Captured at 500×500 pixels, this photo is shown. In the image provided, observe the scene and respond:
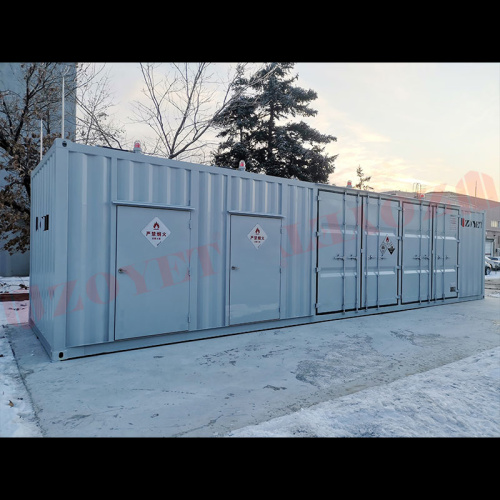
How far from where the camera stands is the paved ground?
10.0ft

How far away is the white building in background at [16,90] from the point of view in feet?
44.1

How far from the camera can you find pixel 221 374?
4219 mm

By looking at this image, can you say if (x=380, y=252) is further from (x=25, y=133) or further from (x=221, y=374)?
(x=25, y=133)

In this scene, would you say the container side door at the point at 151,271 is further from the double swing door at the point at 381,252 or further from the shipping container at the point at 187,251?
the double swing door at the point at 381,252

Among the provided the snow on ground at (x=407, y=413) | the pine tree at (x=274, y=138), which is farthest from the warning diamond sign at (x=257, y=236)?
the pine tree at (x=274, y=138)

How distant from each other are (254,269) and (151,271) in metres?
1.85

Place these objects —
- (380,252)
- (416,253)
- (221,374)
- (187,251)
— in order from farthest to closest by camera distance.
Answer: (416,253)
(380,252)
(187,251)
(221,374)

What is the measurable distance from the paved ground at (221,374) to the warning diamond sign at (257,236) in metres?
1.58

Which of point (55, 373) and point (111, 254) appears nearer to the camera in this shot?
point (55, 373)

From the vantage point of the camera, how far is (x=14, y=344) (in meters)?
5.44

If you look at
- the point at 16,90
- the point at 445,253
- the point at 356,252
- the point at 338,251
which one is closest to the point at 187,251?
the point at 338,251
